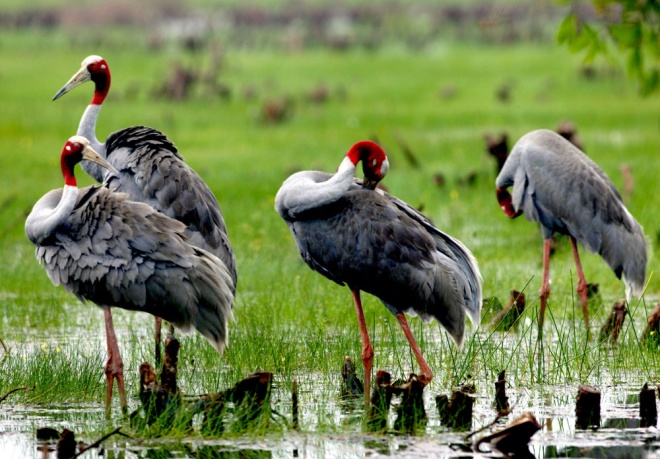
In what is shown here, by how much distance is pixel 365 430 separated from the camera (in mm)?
5902

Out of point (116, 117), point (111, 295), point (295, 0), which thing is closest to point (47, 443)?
point (111, 295)

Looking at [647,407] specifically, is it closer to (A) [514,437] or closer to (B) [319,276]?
(A) [514,437]

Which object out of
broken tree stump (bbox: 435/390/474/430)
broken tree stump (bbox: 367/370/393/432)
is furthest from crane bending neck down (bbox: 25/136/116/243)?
broken tree stump (bbox: 435/390/474/430)

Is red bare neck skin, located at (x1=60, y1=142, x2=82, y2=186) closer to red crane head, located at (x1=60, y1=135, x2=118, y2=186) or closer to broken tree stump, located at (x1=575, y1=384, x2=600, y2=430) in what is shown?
red crane head, located at (x1=60, y1=135, x2=118, y2=186)

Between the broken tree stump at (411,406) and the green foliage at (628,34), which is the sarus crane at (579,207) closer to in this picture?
the green foliage at (628,34)

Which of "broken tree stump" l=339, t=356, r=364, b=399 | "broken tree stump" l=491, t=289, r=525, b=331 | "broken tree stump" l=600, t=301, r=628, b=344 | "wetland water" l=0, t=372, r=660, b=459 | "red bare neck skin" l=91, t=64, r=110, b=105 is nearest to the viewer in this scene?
"wetland water" l=0, t=372, r=660, b=459

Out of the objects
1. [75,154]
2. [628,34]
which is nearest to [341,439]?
[75,154]

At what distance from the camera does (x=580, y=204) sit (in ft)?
27.8

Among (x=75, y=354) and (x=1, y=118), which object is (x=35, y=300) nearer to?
(x=75, y=354)

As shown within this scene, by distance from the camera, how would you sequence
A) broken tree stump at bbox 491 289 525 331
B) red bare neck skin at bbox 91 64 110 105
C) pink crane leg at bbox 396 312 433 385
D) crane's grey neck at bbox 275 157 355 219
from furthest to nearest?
red bare neck skin at bbox 91 64 110 105 → broken tree stump at bbox 491 289 525 331 → crane's grey neck at bbox 275 157 355 219 → pink crane leg at bbox 396 312 433 385

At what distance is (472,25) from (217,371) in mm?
38416

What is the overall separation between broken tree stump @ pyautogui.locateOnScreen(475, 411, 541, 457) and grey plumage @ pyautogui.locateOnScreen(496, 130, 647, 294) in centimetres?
306

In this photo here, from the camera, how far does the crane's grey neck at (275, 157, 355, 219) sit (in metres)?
6.57

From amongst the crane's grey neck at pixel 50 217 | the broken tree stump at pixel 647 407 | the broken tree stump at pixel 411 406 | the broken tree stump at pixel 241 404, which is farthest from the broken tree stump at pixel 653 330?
the crane's grey neck at pixel 50 217
